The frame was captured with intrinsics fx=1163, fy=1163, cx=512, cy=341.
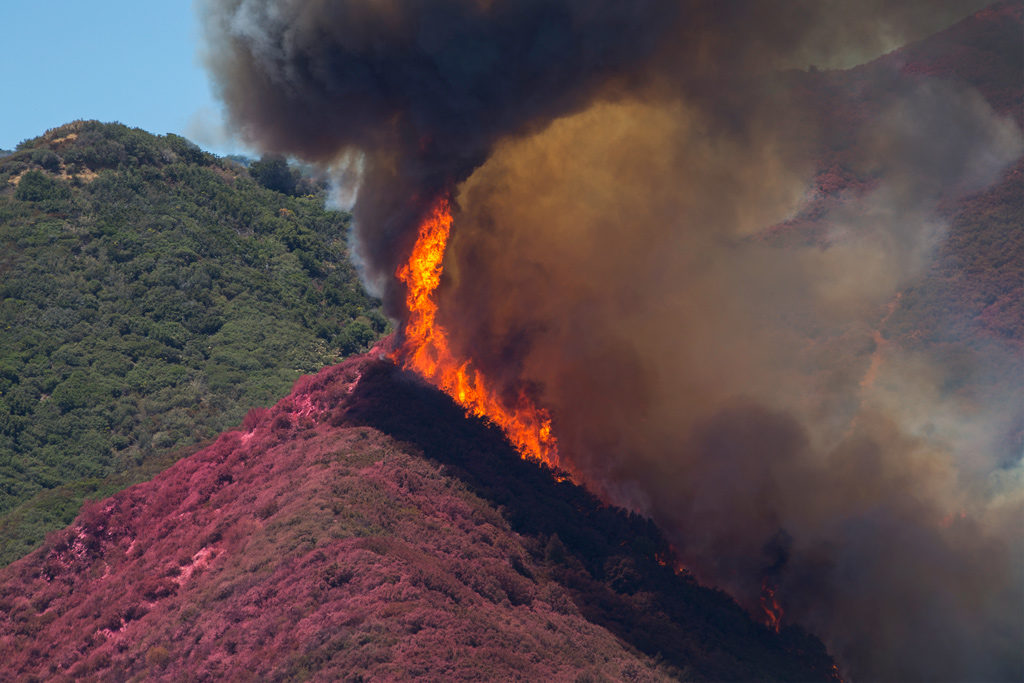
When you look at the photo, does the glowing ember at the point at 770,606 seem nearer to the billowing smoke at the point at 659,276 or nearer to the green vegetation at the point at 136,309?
the billowing smoke at the point at 659,276

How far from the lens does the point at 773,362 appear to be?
148 feet

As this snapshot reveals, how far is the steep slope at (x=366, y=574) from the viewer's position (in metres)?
28.1

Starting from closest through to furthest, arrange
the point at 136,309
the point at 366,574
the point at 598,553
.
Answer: the point at 366,574, the point at 598,553, the point at 136,309

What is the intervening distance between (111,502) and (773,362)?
24.9m

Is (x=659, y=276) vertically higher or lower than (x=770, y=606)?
higher

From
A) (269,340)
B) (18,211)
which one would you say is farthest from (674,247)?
(18,211)

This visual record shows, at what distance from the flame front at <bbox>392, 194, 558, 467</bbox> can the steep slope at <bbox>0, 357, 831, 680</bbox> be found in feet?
3.34

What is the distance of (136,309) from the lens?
7331 centimetres

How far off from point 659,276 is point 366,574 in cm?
1899

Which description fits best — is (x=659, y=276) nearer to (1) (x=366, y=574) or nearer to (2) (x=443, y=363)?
(2) (x=443, y=363)

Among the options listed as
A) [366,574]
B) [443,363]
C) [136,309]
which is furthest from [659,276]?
[136,309]

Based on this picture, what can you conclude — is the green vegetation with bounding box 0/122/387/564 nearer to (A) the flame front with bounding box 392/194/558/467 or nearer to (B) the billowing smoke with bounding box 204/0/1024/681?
(A) the flame front with bounding box 392/194/558/467

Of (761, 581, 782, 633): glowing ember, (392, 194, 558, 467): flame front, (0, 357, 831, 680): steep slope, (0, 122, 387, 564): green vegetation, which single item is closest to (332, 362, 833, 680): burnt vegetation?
(0, 357, 831, 680): steep slope

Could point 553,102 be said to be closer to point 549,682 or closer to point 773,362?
point 773,362
